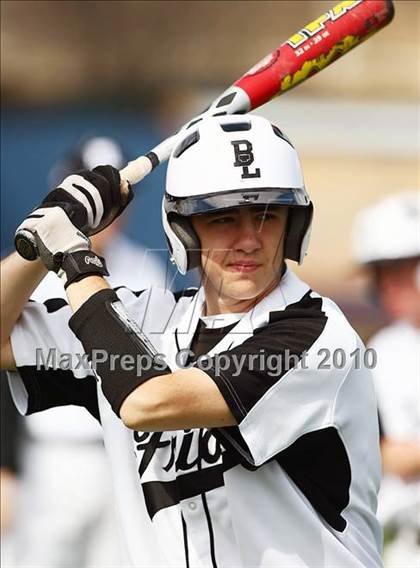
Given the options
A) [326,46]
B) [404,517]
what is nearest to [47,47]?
[404,517]

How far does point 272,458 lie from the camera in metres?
2.65

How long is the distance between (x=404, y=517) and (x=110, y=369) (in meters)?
2.83

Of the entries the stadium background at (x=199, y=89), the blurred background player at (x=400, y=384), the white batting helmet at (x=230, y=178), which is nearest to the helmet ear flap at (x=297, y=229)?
the white batting helmet at (x=230, y=178)

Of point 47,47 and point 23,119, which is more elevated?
point 47,47

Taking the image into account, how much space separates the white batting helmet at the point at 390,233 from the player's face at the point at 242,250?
2779 millimetres

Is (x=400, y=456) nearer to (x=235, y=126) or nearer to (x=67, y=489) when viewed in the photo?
(x=67, y=489)

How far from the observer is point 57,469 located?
539 cm

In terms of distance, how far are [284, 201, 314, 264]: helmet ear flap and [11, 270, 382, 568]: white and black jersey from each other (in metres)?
0.07

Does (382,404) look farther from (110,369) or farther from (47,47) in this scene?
(47,47)

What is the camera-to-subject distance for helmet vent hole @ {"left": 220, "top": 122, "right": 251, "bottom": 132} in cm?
283

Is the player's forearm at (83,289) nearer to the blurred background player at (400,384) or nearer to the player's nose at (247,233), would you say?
the player's nose at (247,233)

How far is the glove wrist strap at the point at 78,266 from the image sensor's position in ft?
8.66

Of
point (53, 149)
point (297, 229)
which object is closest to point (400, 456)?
point (297, 229)

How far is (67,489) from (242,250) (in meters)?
2.93
